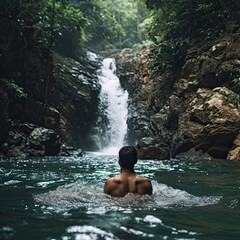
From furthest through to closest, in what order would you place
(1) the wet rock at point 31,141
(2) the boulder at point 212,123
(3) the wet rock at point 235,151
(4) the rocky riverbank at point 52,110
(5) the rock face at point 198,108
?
(4) the rocky riverbank at point 52,110 → (1) the wet rock at point 31,141 → (5) the rock face at point 198,108 → (2) the boulder at point 212,123 → (3) the wet rock at point 235,151

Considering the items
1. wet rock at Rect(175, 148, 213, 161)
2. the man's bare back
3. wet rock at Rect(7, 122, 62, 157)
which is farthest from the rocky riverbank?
the man's bare back

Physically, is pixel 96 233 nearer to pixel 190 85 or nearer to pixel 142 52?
pixel 190 85

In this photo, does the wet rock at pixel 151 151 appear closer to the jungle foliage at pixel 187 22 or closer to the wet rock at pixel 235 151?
the wet rock at pixel 235 151

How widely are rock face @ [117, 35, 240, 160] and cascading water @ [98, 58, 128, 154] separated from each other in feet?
6.91

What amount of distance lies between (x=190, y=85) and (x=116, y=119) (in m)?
7.84

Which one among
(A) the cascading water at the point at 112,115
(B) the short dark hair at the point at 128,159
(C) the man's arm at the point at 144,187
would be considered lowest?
(C) the man's arm at the point at 144,187

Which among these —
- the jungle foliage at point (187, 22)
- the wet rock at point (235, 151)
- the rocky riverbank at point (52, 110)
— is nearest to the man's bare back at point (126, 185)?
the wet rock at point (235, 151)

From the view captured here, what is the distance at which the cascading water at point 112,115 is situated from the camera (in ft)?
75.9

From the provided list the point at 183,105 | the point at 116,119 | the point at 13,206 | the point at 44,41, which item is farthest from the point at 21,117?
the point at 13,206

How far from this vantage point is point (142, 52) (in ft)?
87.9

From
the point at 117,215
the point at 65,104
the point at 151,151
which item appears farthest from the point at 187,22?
the point at 117,215

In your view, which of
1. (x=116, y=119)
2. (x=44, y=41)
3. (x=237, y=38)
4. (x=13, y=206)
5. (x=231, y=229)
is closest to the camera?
(x=231, y=229)

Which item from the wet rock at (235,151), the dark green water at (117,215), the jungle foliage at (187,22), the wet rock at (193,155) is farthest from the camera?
the jungle foliage at (187,22)

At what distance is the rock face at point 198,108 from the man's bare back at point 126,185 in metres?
9.57
